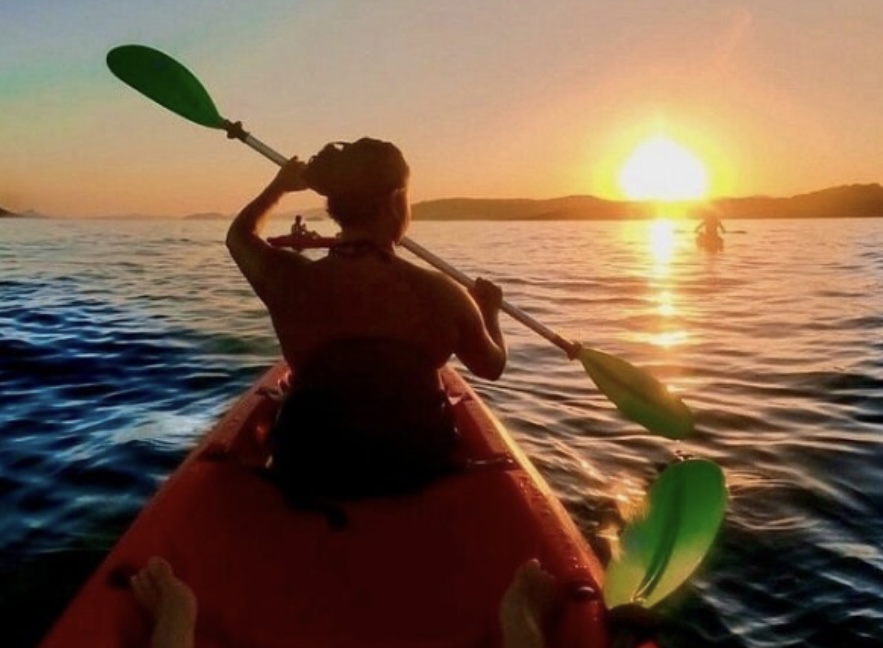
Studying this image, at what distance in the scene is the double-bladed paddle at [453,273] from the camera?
4941 millimetres

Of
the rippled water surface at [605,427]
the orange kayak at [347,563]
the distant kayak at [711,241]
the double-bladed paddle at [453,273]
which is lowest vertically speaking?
the distant kayak at [711,241]

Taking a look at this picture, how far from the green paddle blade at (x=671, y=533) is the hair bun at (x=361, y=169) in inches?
58.1

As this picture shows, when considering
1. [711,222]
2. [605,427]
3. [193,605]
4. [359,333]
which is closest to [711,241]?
[711,222]

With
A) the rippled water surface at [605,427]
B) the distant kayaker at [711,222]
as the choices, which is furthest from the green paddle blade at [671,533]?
the distant kayaker at [711,222]

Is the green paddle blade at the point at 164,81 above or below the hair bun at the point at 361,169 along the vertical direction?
above

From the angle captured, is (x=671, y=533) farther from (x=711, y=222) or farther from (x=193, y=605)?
(x=711, y=222)

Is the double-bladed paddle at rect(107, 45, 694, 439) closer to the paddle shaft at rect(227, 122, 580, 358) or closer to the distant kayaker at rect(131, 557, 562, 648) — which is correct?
the paddle shaft at rect(227, 122, 580, 358)

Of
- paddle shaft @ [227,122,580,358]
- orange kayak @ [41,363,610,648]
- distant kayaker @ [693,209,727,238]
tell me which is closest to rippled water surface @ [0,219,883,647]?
paddle shaft @ [227,122,580,358]

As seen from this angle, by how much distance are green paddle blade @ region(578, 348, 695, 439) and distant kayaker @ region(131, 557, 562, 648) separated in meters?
2.15

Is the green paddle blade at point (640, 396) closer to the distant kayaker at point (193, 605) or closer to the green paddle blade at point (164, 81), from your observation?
the distant kayaker at point (193, 605)

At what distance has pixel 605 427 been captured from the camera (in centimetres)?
763

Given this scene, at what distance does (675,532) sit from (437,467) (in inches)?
35.7

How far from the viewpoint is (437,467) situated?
3.65 meters

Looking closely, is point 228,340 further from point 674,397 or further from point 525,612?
point 525,612
